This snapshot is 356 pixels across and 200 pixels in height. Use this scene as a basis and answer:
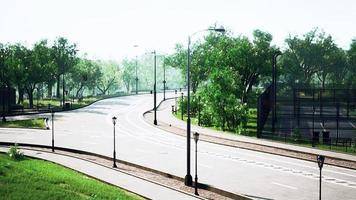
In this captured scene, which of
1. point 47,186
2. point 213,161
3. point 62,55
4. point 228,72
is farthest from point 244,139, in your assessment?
point 62,55

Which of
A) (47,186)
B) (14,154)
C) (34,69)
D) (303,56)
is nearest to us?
(47,186)

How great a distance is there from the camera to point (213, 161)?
29.7m

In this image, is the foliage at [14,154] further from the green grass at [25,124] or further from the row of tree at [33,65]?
the row of tree at [33,65]

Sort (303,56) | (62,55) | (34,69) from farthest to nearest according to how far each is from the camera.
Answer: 1. (303,56)
2. (62,55)
3. (34,69)

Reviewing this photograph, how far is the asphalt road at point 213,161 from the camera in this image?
22000 mm

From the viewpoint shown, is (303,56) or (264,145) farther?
(303,56)

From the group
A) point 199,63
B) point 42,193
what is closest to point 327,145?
point 42,193

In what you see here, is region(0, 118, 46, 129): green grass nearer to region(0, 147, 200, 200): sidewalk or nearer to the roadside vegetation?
region(0, 147, 200, 200): sidewalk

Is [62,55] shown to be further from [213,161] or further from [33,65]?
[213,161]

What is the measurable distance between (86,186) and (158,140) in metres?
19.0

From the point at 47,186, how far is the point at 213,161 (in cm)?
1347

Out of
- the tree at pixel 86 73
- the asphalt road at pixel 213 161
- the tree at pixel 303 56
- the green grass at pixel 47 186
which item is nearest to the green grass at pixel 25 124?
the asphalt road at pixel 213 161

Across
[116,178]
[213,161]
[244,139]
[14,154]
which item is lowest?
[116,178]

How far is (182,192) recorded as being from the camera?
71.5 feet
